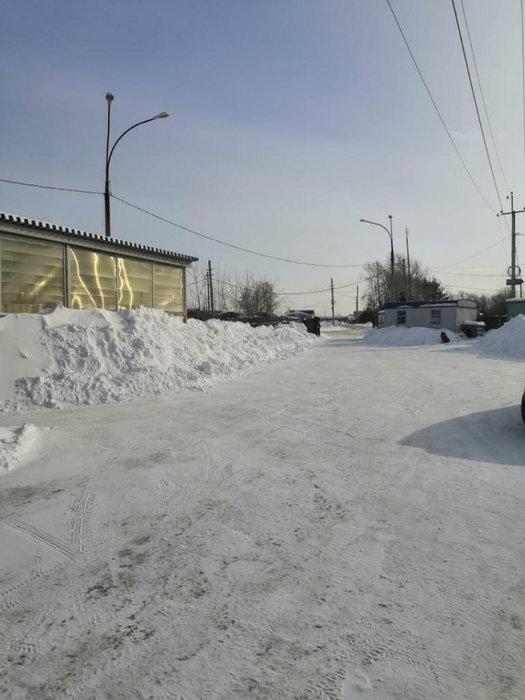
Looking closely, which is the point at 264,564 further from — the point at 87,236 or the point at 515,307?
the point at 515,307

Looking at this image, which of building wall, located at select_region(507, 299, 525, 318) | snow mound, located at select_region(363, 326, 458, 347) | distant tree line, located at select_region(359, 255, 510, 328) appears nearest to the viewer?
snow mound, located at select_region(363, 326, 458, 347)

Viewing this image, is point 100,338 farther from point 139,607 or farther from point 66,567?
point 139,607

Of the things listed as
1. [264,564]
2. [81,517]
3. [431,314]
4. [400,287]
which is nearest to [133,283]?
[81,517]

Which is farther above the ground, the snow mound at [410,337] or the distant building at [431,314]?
the distant building at [431,314]

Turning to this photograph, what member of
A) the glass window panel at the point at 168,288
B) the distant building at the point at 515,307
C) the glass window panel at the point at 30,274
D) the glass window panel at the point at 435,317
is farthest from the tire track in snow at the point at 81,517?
the distant building at the point at 515,307

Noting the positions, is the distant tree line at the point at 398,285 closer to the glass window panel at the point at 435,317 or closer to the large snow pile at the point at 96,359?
the glass window panel at the point at 435,317

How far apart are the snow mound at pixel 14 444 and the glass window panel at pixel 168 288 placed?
31.7ft

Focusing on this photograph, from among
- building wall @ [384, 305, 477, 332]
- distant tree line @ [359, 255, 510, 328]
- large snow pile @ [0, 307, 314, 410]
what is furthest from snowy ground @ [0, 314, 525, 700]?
distant tree line @ [359, 255, 510, 328]

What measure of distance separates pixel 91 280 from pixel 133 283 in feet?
5.61

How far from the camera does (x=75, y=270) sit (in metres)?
12.6

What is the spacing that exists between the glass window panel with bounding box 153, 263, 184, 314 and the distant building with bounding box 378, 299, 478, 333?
72.2ft

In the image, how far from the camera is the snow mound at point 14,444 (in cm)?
510

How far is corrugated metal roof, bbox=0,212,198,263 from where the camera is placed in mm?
10859

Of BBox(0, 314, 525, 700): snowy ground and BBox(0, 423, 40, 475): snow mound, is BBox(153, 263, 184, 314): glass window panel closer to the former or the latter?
BBox(0, 423, 40, 475): snow mound
